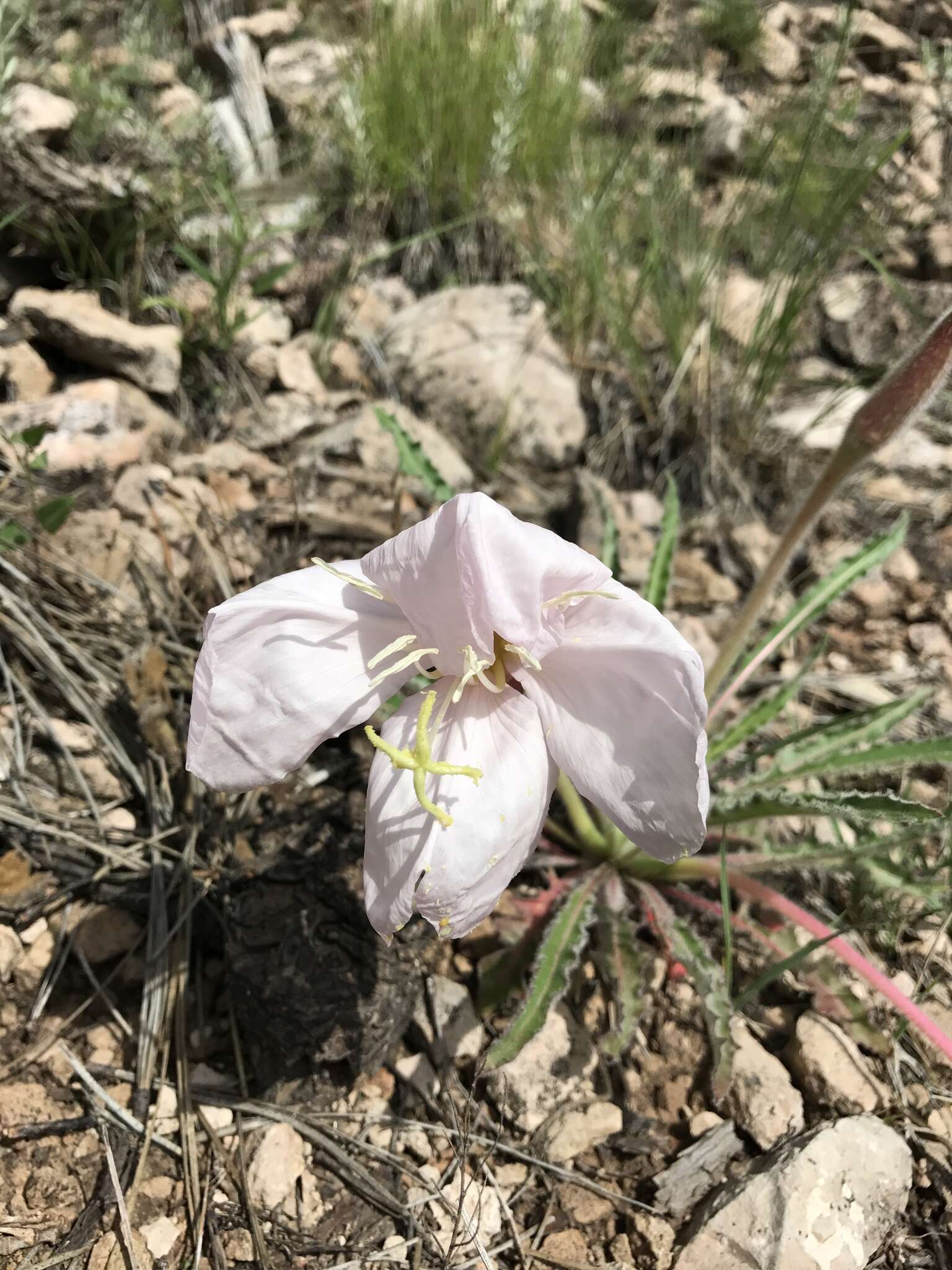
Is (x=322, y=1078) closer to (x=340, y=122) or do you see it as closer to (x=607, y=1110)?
(x=607, y=1110)

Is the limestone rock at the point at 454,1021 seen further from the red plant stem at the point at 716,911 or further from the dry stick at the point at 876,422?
the dry stick at the point at 876,422

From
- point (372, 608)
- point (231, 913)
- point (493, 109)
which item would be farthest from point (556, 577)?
point (493, 109)

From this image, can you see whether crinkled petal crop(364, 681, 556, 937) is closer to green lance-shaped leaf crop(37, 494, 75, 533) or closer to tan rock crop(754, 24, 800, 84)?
green lance-shaped leaf crop(37, 494, 75, 533)

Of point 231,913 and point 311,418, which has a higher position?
point 311,418

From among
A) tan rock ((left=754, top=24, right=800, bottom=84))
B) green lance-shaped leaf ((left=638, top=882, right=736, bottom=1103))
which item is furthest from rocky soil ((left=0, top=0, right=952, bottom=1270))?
tan rock ((left=754, top=24, right=800, bottom=84))

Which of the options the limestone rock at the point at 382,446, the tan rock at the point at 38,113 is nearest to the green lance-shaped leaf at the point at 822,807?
the limestone rock at the point at 382,446

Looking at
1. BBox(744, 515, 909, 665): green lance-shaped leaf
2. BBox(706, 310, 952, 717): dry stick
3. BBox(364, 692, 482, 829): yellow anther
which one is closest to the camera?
BBox(364, 692, 482, 829): yellow anther
